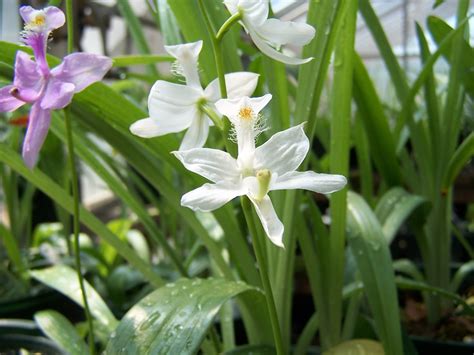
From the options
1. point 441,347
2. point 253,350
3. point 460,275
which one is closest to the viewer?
point 253,350

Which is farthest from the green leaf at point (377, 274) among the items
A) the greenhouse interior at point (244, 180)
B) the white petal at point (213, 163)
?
the white petal at point (213, 163)

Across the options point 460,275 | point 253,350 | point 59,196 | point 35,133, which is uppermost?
point 35,133

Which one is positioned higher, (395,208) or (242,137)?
(242,137)

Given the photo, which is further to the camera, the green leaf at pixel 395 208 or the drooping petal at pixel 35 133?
the green leaf at pixel 395 208

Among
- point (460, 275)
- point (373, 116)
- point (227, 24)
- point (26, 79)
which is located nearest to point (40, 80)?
point (26, 79)

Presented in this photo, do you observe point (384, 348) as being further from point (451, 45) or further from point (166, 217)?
point (166, 217)

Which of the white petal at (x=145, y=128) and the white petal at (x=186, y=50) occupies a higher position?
the white petal at (x=186, y=50)

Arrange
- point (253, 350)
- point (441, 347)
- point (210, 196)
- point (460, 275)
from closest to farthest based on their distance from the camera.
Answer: point (210, 196) < point (253, 350) < point (441, 347) < point (460, 275)

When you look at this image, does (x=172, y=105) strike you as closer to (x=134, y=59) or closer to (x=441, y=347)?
(x=134, y=59)

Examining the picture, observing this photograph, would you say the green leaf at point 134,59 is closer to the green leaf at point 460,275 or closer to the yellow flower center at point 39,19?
the yellow flower center at point 39,19
